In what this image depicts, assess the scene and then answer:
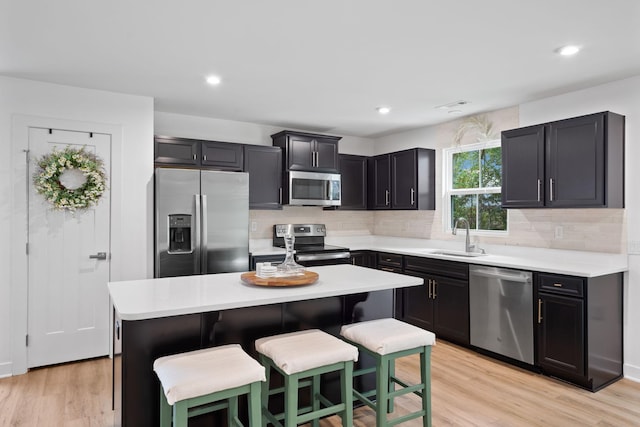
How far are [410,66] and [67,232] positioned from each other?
10.6 feet

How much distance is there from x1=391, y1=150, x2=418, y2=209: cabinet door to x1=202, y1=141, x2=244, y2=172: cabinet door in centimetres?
197

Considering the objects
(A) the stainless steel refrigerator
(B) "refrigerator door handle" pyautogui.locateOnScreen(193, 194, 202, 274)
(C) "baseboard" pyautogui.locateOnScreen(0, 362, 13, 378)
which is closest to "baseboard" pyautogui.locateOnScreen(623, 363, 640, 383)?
(A) the stainless steel refrigerator

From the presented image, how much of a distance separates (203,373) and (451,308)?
9.61ft

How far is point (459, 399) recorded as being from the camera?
284 centimetres

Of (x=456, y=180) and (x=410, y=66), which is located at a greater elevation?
(x=410, y=66)

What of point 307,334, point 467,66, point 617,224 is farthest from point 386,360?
point 617,224

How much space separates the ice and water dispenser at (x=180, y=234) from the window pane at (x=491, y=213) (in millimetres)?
3147

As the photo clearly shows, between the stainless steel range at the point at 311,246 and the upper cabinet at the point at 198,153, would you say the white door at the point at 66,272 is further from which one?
the stainless steel range at the point at 311,246

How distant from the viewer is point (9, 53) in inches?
111

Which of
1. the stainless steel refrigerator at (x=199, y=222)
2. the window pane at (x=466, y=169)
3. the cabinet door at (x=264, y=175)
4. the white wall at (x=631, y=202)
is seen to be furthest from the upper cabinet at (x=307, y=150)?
the white wall at (x=631, y=202)

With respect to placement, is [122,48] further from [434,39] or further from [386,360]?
[386,360]

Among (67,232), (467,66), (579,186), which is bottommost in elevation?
(67,232)

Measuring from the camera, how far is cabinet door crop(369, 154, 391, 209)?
5293 millimetres

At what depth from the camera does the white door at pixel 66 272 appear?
3406mm
